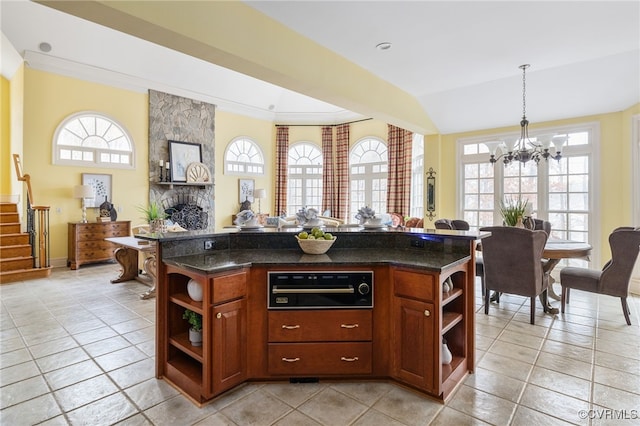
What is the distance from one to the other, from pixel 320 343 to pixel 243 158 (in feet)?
25.2

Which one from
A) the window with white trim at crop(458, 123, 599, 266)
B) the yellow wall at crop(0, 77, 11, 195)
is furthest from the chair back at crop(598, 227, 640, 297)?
the yellow wall at crop(0, 77, 11, 195)

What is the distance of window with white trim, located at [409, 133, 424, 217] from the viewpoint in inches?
320

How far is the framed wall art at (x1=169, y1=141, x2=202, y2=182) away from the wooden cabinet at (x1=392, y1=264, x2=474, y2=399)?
22.3ft

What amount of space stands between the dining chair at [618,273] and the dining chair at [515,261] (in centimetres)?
43

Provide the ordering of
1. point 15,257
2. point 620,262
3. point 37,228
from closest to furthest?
point 620,262
point 15,257
point 37,228

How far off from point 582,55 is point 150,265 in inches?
234

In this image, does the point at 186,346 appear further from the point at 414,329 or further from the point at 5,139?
the point at 5,139

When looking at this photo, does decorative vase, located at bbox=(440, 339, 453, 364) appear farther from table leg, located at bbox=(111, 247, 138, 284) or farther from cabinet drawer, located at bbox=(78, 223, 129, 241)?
cabinet drawer, located at bbox=(78, 223, 129, 241)

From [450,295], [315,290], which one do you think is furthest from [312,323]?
[450,295]

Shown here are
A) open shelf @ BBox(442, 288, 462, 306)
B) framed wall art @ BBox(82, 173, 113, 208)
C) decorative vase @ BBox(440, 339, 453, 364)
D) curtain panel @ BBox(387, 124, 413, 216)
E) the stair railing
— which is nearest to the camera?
open shelf @ BBox(442, 288, 462, 306)

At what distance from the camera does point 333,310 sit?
7.42 feet

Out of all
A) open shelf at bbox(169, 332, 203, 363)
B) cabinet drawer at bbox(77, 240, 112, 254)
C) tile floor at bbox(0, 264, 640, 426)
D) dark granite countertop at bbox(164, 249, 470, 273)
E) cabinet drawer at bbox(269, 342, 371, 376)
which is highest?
dark granite countertop at bbox(164, 249, 470, 273)

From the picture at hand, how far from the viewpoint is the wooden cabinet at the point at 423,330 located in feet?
6.81

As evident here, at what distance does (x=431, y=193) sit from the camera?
6523 mm
